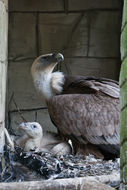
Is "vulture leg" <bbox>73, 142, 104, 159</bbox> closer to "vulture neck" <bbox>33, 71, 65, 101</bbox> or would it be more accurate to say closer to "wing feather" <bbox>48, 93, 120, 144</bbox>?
"wing feather" <bbox>48, 93, 120, 144</bbox>

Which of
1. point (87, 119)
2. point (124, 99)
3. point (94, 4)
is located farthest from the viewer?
point (94, 4)

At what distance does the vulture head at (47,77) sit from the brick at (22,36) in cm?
106

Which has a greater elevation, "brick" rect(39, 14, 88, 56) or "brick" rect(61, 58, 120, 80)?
"brick" rect(39, 14, 88, 56)

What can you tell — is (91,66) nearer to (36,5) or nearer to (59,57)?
(36,5)

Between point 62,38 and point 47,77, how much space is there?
125 cm

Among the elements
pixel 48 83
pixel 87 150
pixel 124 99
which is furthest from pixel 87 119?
pixel 124 99

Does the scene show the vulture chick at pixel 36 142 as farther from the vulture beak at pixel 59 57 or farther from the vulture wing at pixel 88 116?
the vulture beak at pixel 59 57

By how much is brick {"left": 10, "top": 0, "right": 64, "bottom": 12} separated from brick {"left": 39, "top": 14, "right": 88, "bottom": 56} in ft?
0.37

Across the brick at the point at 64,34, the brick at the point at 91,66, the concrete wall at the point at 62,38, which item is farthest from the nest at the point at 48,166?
the brick at the point at 64,34

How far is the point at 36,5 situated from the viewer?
18.2 ft

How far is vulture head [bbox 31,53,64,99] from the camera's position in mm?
4492

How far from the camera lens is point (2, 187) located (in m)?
2.23

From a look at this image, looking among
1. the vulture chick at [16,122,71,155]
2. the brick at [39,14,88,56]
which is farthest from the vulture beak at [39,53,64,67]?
the brick at [39,14,88,56]

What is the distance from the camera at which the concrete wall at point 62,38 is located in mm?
5547
